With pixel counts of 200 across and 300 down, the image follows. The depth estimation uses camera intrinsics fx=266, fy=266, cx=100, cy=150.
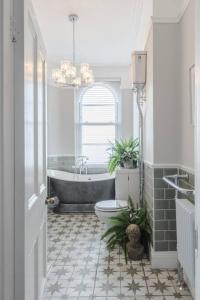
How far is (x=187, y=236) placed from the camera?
1.89 metres

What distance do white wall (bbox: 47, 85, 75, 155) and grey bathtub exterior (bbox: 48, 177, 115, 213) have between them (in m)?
1.01

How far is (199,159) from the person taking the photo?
0.94 meters

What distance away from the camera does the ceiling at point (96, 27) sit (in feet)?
10.6

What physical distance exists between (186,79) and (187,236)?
4.39ft

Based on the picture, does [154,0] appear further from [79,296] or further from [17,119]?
[79,296]

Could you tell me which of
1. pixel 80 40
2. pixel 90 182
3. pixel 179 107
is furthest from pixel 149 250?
pixel 80 40

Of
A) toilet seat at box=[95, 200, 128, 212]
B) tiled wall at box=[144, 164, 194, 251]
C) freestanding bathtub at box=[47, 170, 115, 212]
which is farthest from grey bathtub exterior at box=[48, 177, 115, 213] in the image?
tiled wall at box=[144, 164, 194, 251]

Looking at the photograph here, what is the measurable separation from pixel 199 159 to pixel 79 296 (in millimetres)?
1743

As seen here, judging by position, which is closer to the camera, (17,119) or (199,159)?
(199,159)

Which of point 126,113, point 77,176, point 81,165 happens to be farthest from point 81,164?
point 126,113

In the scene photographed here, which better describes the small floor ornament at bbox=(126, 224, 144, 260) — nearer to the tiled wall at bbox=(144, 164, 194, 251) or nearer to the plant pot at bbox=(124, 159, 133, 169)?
the tiled wall at bbox=(144, 164, 194, 251)

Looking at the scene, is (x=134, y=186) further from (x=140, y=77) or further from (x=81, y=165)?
(x=81, y=165)

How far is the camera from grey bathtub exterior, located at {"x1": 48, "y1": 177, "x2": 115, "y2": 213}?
4656 millimetres

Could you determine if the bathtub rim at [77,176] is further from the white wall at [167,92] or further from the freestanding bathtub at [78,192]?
the white wall at [167,92]
